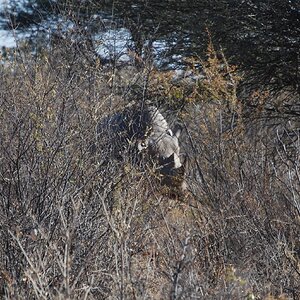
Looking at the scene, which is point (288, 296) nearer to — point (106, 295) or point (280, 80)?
point (106, 295)

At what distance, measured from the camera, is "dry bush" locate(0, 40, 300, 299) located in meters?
5.32

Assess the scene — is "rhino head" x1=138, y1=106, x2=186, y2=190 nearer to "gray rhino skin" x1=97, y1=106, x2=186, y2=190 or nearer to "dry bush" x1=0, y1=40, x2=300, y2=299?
"gray rhino skin" x1=97, y1=106, x2=186, y2=190

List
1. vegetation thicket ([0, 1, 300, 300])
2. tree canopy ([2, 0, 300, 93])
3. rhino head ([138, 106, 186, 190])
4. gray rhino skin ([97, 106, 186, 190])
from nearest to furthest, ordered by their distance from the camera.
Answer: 1. vegetation thicket ([0, 1, 300, 300])
2. gray rhino skin ([97, 106, 186, 190])
3. rhino head ([138, 106, 186, 190])
4. tree canopy ([2, 0, 300, 93])

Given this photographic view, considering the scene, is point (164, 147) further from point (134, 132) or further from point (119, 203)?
point (119, 203)

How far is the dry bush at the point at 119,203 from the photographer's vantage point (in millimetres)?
5316

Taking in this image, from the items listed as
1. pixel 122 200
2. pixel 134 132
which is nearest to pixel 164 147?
pixel 134 132

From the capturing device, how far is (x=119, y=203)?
5949 mm

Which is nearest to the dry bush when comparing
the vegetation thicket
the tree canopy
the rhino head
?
the vegetation thicket

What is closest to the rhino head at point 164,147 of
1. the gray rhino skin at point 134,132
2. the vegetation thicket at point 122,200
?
the gray rhino skin at point 134,132

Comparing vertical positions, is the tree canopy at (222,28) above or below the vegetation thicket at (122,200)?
below

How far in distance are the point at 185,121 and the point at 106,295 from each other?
3285 millimetres

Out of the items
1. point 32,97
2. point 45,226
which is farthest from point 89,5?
point 45,226

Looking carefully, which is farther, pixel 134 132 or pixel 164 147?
pixel 164 147

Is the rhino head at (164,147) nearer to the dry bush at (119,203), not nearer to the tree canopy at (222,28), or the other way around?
the dry bush at (119,203)
